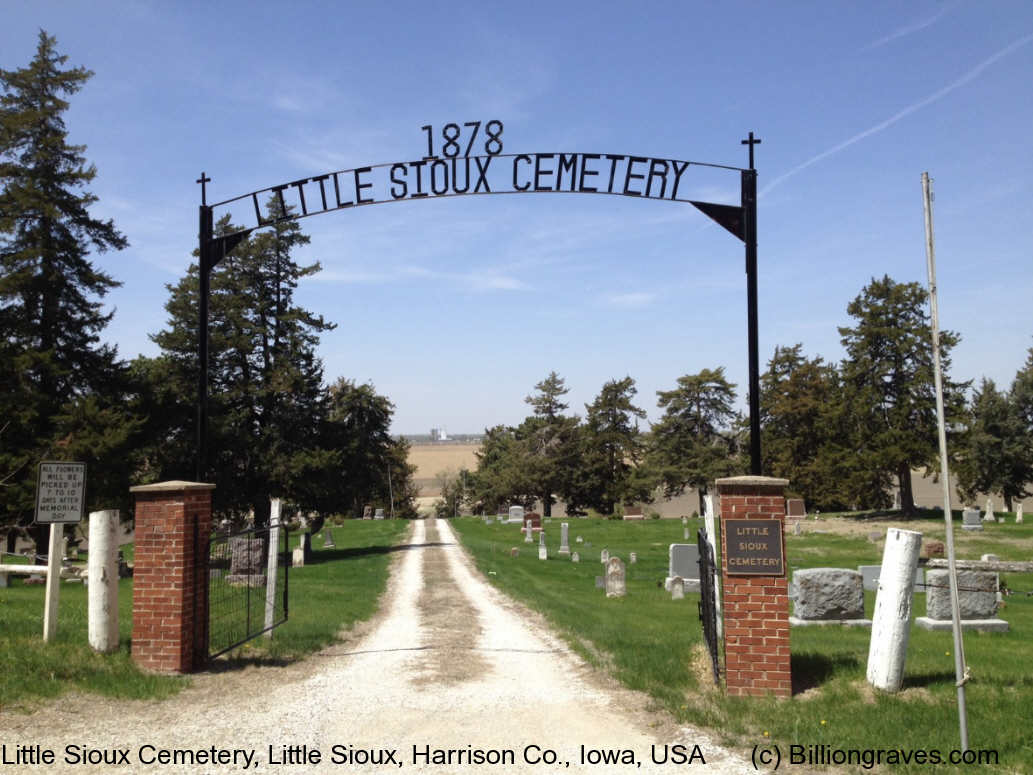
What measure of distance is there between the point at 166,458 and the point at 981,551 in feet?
111

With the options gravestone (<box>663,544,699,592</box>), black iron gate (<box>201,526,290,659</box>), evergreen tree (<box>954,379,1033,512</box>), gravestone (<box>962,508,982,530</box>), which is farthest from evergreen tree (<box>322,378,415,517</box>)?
evergreen tree (<box>954,379,1033,512</box>)

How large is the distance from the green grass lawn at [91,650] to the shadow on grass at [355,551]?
397 inches

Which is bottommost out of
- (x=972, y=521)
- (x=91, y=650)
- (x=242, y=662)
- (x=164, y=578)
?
(x=972, y=521)

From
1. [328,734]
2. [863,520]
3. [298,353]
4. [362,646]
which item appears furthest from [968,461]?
[328,734]

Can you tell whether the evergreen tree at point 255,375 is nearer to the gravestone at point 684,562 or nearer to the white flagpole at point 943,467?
the gravestone at point 684,562

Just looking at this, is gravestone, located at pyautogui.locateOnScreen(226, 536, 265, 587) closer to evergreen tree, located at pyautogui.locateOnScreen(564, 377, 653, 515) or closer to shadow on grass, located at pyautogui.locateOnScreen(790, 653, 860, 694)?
shadow on grass, located at pyautogui.locateOnScreen(790, 653, 860, 694)

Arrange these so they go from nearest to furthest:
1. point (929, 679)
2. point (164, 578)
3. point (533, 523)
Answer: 1. point (929, 679)
2. point (164, 578)
3. point (533, 523)

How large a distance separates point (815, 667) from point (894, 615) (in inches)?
54.6

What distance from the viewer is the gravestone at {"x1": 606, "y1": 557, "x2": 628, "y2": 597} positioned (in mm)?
19188

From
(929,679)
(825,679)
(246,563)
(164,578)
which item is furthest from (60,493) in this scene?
(246,563)

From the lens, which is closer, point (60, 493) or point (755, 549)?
point (755, 549)

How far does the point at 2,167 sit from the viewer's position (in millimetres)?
26531

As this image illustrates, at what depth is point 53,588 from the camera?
9.56 metres

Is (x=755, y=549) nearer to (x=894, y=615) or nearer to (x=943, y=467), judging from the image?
(x=894, y=615)
